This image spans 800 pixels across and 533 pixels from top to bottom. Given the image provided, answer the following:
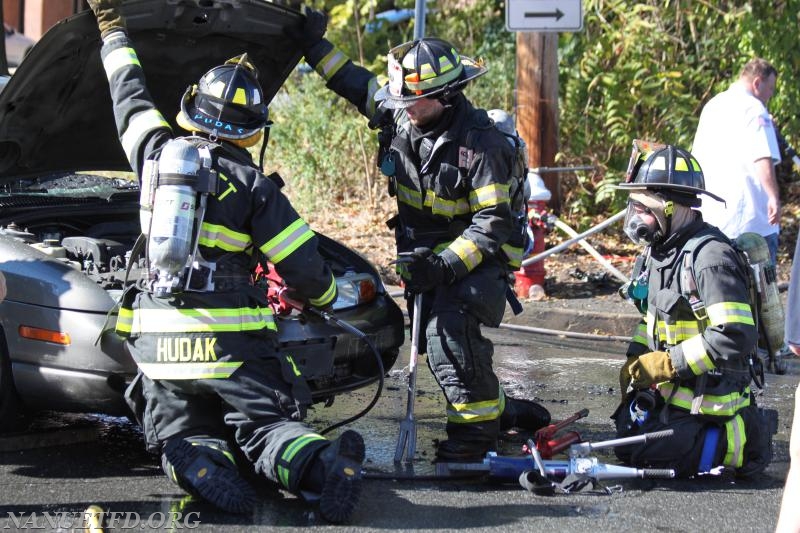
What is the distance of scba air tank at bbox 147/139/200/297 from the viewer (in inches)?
169

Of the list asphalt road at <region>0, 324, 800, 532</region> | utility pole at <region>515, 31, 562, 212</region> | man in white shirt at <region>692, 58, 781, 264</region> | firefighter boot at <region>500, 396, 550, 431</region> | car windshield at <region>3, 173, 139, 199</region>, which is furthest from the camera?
utility pole at <region>515, 31, 562, 212</region>

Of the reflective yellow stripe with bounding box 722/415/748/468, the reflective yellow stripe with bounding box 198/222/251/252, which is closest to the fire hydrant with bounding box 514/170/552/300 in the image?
the reflective yellow stripe with bounding box 722/415/748/468

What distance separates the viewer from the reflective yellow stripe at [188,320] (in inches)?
173

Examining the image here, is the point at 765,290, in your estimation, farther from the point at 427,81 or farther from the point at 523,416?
the point at 427,81

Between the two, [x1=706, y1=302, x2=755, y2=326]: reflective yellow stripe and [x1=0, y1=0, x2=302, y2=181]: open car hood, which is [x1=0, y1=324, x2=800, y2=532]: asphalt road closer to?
[x1=706, y1=302, x2=755, y2=326]: reflective yellow stripe

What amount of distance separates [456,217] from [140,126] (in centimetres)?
146

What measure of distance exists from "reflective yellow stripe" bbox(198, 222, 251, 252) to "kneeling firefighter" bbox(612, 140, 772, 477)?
1.70 metres

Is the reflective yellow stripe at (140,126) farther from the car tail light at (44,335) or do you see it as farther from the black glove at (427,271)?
the black glove at (427,271)

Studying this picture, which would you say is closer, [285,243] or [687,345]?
[285,243]

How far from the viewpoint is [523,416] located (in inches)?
220

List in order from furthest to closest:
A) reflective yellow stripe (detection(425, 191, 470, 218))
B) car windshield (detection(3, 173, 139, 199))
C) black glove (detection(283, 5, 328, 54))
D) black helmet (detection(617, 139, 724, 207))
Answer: car windshield (detection(3, 173, 139, 199)) < black glove (detection(283, 5, 328, 54)) < reflective yellow stripe (detection(425, 191, 470, 218)) < black helmet (detection(617, 139, 724, 207))

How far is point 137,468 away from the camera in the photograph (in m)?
4.87

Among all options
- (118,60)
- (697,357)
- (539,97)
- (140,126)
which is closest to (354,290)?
(140,126)

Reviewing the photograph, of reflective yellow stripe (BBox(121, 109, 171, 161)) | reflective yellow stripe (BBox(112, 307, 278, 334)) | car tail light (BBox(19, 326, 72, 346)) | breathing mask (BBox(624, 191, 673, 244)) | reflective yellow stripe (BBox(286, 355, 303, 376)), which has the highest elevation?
reflective yellow stripe (BBox(121, 109, 171, 161))
